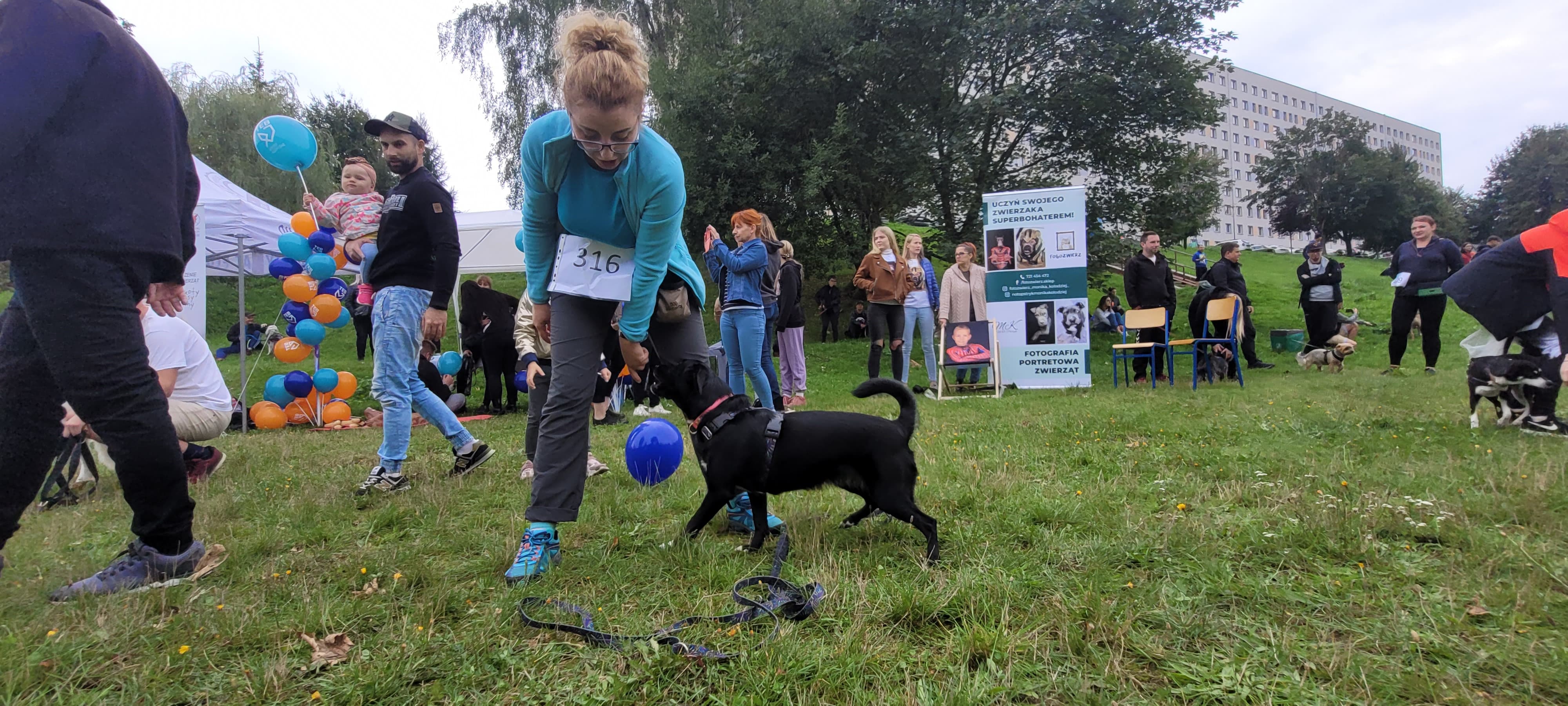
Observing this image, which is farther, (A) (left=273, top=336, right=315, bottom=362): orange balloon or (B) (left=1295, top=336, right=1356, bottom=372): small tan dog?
A: (B) (left=1295, top=336, right=1356, bottom=372): small tan dog

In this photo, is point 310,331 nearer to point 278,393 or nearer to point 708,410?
point 278,393

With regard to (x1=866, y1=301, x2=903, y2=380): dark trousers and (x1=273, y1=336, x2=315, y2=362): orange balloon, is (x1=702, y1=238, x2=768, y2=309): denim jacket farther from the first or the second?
(x1=273, y1=336, x2=315, y2=362): orange balloon

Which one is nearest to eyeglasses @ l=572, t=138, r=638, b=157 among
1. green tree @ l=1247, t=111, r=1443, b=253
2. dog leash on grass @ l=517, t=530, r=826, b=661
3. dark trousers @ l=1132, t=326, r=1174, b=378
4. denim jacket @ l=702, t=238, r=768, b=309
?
dog leash on grass @ l=517, t=530, r=826, b=661

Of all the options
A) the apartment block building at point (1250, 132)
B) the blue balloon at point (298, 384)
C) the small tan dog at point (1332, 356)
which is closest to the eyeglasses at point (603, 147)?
the blue balloon at point (298, 384)

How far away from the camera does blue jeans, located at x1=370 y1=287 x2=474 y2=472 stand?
3785mm

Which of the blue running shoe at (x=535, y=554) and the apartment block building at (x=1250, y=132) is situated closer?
the blue running shoe at (x=535, y=554)

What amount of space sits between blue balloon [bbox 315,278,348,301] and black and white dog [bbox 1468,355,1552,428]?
33.2ft

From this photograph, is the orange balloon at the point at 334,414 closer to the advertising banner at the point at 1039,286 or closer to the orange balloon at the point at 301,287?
the orange balloon at the point at 301,287

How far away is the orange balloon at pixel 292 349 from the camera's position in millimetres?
8008

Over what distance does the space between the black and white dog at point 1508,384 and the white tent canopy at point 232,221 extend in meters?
11.4

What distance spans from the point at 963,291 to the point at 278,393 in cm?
821

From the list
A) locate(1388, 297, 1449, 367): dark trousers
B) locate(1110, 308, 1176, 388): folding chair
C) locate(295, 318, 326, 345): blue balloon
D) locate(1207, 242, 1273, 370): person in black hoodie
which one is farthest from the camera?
locate(1207, 242, 1273, 370): person in black hoodie

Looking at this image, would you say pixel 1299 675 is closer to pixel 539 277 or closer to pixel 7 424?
pixel 539 277

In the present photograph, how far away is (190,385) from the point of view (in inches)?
165
